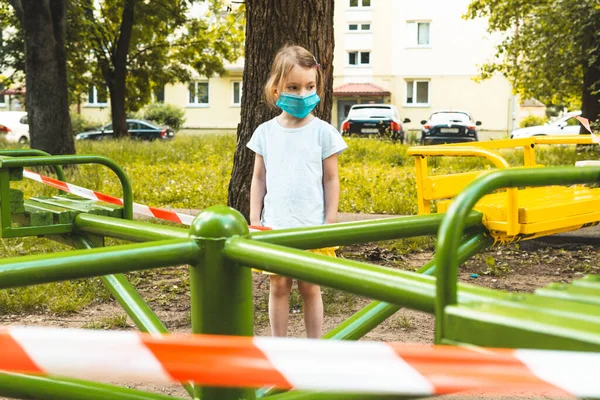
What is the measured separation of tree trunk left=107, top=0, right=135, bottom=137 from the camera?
21.1 metres

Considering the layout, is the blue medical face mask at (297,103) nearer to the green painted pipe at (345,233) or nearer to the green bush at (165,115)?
the green painted pipe at (345,233)

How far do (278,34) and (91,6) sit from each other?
16.4 meters

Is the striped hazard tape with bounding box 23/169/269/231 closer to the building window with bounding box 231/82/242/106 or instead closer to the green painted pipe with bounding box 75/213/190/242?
the green painted pipe with bounding box 75/213/190/242

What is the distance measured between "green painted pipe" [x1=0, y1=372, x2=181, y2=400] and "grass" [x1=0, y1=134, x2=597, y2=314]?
3.07 m

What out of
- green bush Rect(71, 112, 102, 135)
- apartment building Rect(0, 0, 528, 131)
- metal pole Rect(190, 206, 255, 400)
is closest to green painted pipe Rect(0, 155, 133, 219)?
A: metal pole Rect(190, 206, 255, 400)

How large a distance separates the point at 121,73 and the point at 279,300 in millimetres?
19417

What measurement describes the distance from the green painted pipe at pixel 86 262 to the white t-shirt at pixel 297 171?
1573 millimetres

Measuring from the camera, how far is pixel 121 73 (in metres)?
21.7

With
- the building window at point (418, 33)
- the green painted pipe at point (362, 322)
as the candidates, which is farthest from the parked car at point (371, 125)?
the green painted pipe at point (362, 322)

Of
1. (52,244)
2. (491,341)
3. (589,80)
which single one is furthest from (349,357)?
(589,80)

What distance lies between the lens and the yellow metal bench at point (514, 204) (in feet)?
9.29

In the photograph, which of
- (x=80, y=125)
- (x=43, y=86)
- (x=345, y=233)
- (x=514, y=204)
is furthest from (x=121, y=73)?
(x=345, y=233)

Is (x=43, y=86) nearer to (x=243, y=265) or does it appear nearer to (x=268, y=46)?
(x=268, y=46)

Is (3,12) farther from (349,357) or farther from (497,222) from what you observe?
(349,357)
